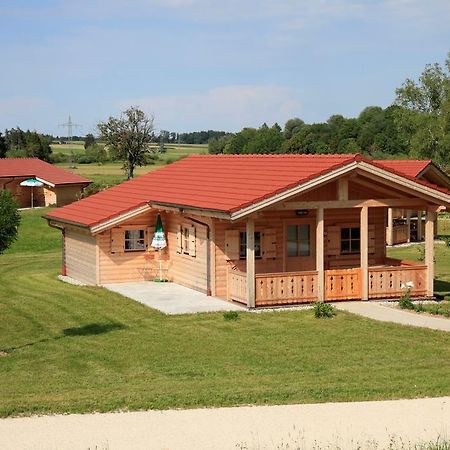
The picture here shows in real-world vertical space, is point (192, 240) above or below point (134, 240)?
above

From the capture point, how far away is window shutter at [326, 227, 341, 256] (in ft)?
83.1

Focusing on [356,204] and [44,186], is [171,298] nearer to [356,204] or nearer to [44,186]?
[356,204]

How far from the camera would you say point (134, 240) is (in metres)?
27.3

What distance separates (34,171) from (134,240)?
118 ft

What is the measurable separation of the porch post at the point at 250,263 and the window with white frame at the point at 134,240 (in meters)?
6.15

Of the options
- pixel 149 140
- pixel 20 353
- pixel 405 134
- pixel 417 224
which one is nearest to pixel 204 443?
pixel 20 353

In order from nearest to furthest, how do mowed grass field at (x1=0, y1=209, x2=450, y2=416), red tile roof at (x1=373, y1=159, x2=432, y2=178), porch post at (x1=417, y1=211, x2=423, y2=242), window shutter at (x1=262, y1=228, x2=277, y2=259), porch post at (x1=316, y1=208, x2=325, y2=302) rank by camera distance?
1. mowed grass field at (x1=0, y1=209, x2=450, y2=416)
2. porch post at (x1=316, y1=208, x2=325, y2=302)
3. window shutter at (x1=262, y1=228, x2=277, y2=259)
4. red tile roof at (x1=373, y1=159, x2=432, y2=178)
5. porch post at (x1=417, y1=211, x2=423, y2=242)

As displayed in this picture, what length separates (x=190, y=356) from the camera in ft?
55.0

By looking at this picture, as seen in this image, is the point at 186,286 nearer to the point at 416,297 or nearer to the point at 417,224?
the point at 416,297

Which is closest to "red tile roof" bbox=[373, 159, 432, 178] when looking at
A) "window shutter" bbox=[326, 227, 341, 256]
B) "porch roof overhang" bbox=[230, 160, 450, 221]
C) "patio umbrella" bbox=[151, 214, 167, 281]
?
"window shutter" bbox=[326, 227, 341, 256]

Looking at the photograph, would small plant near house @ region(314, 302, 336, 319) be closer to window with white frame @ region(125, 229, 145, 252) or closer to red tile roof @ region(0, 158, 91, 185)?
window with white frame @ region(125, 229, 145, 252)

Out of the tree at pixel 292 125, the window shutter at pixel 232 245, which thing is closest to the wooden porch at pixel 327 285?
the window shutter at pixel 232 245

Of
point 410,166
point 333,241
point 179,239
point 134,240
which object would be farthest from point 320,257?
point 410,166

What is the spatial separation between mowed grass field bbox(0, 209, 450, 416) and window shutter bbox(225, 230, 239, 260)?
2.68 m
